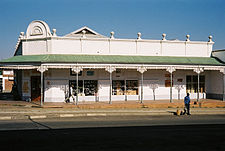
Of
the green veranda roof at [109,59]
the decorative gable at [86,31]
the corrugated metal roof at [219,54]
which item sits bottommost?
the green veranda roof at [109,59]

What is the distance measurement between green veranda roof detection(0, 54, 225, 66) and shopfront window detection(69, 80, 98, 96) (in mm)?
2282

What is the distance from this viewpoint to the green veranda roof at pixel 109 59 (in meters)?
20.9

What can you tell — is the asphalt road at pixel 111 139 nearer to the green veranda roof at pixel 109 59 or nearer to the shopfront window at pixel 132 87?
the green veranda roof at pixel 109 59

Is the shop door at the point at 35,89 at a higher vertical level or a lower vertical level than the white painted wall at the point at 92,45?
lower

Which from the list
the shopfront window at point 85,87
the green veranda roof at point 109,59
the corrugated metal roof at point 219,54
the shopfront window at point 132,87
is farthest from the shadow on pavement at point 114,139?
the corrugated metal roof at point 219,54

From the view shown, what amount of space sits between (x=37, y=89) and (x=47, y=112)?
605 centimetres

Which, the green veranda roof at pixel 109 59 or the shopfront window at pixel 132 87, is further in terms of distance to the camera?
the shopfront window at pixel 132 87

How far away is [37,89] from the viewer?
23.2 meters

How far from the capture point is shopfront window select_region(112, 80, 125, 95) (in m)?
24.1

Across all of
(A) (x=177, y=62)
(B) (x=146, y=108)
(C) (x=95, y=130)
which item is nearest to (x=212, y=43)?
(A) (x=177, y=62)

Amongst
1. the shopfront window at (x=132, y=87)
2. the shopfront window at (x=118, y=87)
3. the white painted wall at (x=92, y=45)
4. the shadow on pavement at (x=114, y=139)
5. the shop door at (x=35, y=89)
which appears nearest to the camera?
the shadow on pavement at (x=114, y=139)

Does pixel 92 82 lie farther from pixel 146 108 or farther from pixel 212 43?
pixel 212 43

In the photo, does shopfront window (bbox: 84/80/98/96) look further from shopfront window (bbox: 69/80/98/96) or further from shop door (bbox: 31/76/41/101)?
shop door (bbox: 31/76/41/101)

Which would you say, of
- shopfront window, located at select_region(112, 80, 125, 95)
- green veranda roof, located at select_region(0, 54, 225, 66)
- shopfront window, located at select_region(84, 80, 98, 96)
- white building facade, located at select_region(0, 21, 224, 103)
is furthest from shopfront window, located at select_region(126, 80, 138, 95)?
shopfront window, located at select_region(84, 80, 98, 96)
